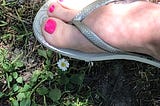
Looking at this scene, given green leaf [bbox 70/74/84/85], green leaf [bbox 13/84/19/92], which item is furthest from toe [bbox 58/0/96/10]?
green leaf [bbox 13/84/19/92]

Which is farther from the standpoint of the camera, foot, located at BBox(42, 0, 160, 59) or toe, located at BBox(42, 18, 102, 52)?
toe, located at BBox(42, 18, 102, 52)

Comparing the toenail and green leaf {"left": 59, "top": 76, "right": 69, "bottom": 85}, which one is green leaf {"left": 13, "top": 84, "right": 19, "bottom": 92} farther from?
the toenail

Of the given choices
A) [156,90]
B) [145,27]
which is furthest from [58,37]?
[156,90]

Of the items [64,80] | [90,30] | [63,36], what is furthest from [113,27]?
[64,80]

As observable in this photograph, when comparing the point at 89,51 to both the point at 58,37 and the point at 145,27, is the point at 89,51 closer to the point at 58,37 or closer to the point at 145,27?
the point at 58,37

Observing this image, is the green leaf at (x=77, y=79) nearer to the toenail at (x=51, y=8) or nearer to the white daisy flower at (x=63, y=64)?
the white daisy flower at (x=63, y=64)

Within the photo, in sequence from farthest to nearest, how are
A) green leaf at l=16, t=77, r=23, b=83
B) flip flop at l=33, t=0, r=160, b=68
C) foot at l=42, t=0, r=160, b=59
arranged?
green leaf at l=16, t=77, r=23, b=83
flip flop at l=33, t=0, r=160, b=68
foot at l=42, t=0, r=160, b=59

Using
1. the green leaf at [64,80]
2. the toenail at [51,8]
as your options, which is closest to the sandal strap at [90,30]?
the toenail at [51,8]

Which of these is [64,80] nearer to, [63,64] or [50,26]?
[63,64]
